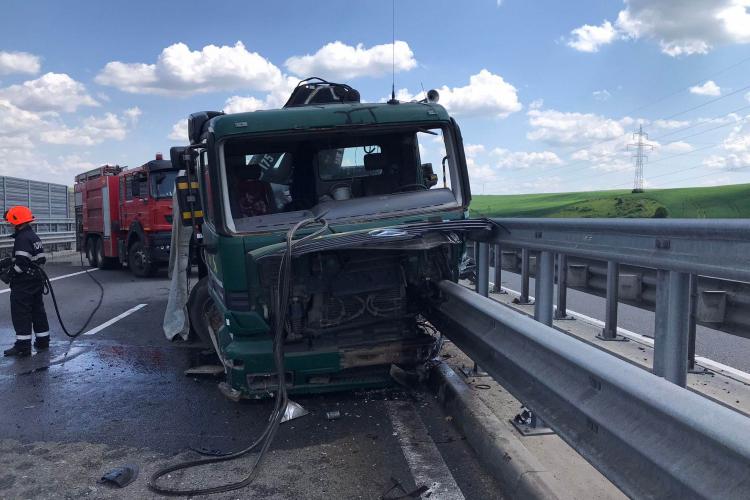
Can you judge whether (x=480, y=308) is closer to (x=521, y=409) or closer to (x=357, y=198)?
(x=521, y=409)

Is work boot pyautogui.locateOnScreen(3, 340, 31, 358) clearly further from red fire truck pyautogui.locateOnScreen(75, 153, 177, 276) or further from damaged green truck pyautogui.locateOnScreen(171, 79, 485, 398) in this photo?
red fire truck pyautogui.locateOnScreen(75, 153, 177, 276)

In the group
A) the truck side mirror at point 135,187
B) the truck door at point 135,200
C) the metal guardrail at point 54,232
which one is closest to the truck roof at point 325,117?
the truck door at point 135,200

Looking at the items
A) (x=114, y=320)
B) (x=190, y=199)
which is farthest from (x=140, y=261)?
(x=190, y=199)

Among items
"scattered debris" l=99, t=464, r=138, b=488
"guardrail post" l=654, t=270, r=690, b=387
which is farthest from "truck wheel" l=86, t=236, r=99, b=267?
"guardrail post" l=654, t=270, r=690, b=387

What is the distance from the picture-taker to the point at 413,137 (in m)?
5.86

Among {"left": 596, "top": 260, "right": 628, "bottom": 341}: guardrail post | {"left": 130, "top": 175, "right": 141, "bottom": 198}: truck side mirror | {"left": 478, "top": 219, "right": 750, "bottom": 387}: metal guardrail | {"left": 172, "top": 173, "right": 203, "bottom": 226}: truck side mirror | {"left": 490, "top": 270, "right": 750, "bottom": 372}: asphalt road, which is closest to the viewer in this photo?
{"left": 478, "top": 219, "right": 750, "bottom": 387}: metal guardrail

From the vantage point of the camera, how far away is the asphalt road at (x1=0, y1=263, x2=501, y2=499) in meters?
3.88

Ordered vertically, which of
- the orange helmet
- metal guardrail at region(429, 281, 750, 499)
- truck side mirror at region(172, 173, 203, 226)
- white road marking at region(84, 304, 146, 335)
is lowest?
white road marking at region(84, 304, 146, 335)

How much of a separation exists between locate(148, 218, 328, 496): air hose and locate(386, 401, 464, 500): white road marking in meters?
0.92

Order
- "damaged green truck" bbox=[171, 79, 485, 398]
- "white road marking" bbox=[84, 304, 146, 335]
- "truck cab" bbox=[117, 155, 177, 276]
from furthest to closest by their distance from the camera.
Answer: "truck cab" bbox=[117, 155, 177, 276] < "white road marking" bbox=[84, 304, 146, 335] < "damaged green truck" bbox=[171, 79, 485, 398]

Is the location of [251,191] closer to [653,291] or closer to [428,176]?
[428,176]

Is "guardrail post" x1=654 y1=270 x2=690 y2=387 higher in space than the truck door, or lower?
lower

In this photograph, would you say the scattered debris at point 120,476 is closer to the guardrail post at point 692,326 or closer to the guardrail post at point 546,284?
the guardrail post at point 546,284

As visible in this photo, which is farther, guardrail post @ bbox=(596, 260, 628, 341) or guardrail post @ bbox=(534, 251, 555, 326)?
guardrail post @ bbox=(596, 260, 628, 341)
